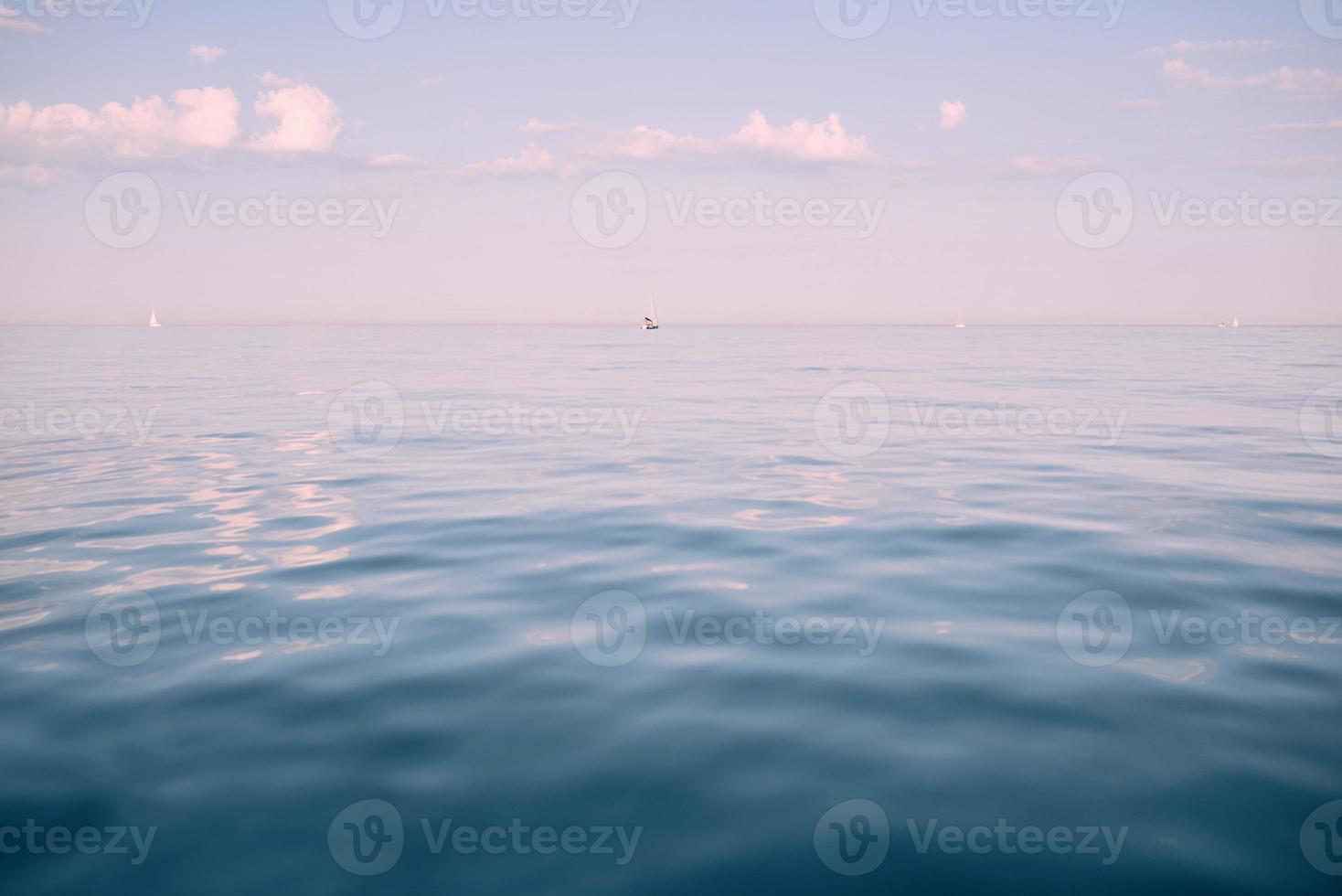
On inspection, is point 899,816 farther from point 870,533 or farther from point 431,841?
point 870,533

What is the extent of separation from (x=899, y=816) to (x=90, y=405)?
99.8 ft

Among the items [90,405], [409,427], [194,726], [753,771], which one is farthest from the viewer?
[90,405]

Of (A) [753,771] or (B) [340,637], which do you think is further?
(B) [340,637]

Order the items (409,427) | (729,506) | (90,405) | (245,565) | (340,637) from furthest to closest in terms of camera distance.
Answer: (90,405) < (409,427) < (729,506) < (245,565) < (340,637)

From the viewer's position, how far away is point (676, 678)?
19.8 ft

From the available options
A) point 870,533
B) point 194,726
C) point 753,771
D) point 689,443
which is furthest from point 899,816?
point 689,443

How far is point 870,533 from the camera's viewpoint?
407 inches

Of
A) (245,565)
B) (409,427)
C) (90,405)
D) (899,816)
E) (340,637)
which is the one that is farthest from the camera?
(90,405)

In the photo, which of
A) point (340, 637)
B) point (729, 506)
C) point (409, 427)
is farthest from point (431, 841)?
point (409, 427)

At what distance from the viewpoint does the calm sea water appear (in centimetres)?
399

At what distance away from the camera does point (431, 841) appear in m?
4.09

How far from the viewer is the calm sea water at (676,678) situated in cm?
399

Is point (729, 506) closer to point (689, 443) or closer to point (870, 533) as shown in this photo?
point (870, 533)

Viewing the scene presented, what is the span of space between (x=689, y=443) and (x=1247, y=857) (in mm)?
14742
